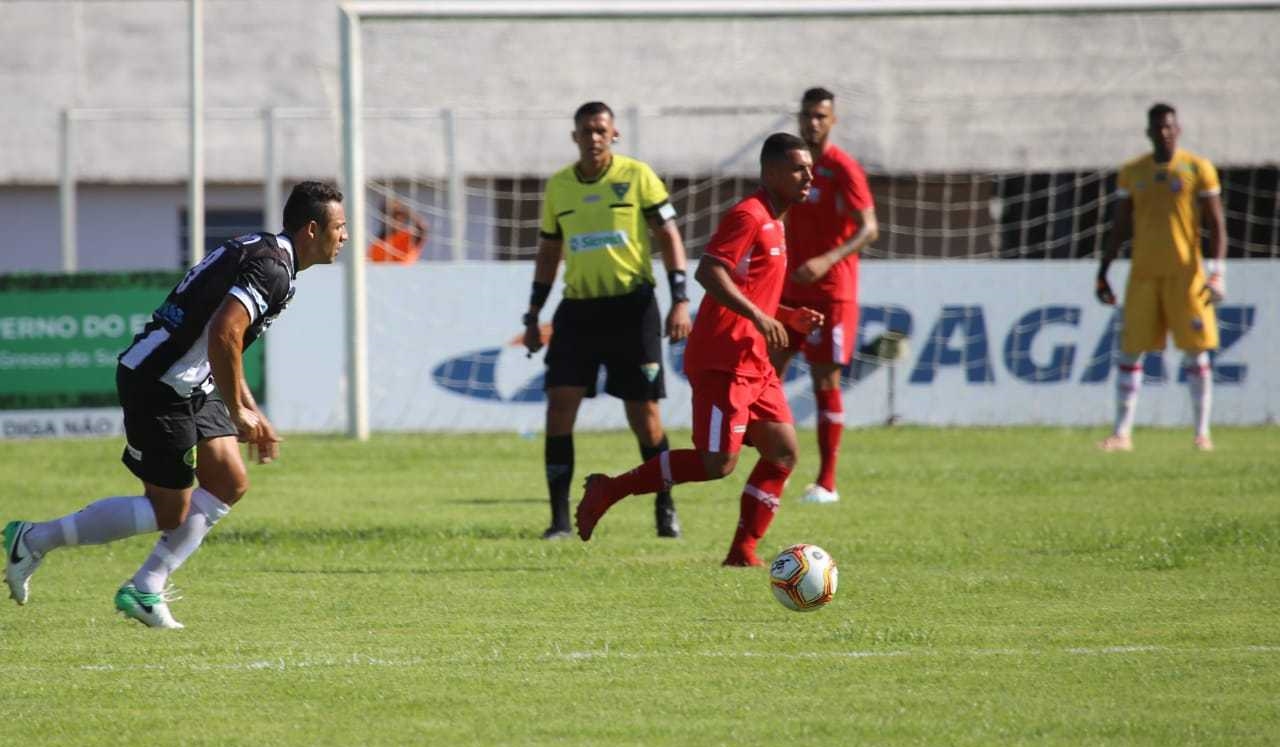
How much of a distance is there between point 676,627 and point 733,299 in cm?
171

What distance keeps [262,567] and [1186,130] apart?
65.1 ft

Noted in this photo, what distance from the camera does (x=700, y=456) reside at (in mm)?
8680

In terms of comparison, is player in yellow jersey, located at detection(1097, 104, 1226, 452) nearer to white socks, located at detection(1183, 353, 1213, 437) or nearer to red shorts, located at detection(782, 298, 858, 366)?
white socks, located at detection(1183, 353, 1213, 437)

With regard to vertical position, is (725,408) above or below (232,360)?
below

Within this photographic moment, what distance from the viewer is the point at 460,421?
1773 centimetres

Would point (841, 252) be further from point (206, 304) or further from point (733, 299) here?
point (206, 304)

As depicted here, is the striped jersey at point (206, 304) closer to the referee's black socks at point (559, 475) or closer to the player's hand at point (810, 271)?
the player's hand at point (810, 271)

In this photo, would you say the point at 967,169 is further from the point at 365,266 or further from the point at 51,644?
the point at 51,644

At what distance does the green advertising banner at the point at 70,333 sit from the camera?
17.7 m

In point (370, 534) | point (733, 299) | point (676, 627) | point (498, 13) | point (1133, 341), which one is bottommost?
point (370, 534)

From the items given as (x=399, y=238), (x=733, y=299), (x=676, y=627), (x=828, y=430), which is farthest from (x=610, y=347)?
(x=399, y=238)

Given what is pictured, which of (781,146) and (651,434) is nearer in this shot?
(781,146)

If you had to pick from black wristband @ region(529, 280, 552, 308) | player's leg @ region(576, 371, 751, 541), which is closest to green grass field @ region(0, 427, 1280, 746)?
player's leg @ region(576, 371, 751, 541)

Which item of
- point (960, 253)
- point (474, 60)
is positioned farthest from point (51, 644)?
point (474, 60)
